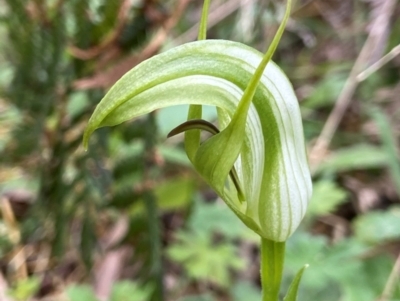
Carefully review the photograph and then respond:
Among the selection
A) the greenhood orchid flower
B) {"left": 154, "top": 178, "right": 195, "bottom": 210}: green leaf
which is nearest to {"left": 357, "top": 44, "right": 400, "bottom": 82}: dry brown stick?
the greenhood orchid flower

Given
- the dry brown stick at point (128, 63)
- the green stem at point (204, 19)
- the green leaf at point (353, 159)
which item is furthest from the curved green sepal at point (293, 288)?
the green leaf at point (353, 159)

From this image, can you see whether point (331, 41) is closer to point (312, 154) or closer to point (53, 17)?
point (312, 154)

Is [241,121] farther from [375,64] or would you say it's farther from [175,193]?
[175,193]

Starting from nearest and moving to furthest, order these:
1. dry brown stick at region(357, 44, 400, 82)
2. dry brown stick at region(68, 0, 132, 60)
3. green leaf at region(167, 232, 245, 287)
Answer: dry brown stick at region(357, 44, 400, 82) < dry brown stick at region(68, 0, 132, 60) < green leaf at region(167, 232, 245, 287)

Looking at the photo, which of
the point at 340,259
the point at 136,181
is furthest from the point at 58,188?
the point at 340,259

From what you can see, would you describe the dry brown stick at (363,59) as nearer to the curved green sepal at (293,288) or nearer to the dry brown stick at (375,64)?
the dry brown stick at (375,64)

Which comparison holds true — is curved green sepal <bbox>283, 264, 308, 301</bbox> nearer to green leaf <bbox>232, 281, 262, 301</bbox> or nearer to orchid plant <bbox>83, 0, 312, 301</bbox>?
orchid plant <bbox>83, 0, 312, 301</bbox>
